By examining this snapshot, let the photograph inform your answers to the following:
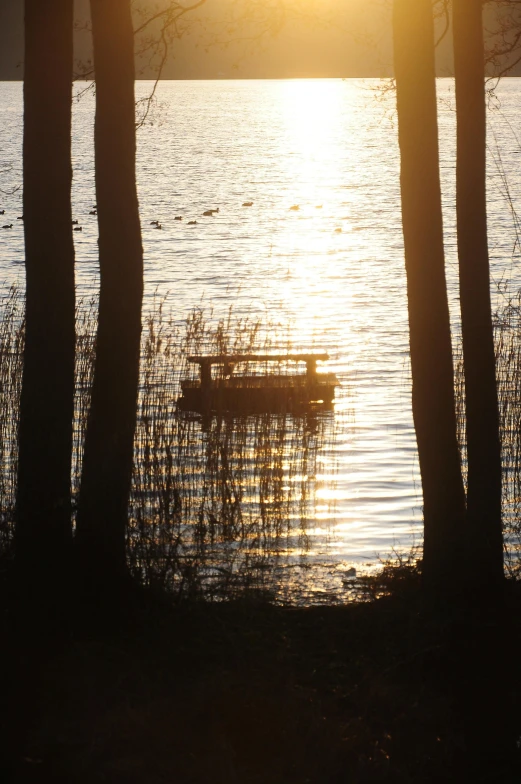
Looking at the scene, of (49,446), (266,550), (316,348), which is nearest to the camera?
(49,446)

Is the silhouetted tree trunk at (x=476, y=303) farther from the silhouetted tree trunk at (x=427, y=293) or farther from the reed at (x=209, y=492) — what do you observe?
the reed at (x=209, y=492)

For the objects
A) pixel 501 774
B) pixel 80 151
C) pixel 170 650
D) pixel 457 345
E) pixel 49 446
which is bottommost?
pixel 501 774

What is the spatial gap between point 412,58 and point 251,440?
20.1 ft

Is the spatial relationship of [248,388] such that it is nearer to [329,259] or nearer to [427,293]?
[427,293]

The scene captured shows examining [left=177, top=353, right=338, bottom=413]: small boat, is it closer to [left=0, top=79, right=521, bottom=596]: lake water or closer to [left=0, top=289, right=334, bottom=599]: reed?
[left=0, top=289, right=334, bottom=599]: reed

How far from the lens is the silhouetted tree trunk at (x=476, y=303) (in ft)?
21.0

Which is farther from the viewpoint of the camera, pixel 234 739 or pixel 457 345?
pixel 457 345

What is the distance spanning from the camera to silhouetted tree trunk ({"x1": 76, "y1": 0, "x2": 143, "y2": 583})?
6.11m

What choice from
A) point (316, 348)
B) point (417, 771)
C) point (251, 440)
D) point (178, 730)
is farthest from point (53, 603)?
point (316, 348)

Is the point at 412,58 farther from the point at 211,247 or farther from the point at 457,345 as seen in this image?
the point at 211,247

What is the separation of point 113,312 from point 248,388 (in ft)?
19.4

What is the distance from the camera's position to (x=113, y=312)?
628 centimetres

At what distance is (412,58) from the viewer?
614 centimetres

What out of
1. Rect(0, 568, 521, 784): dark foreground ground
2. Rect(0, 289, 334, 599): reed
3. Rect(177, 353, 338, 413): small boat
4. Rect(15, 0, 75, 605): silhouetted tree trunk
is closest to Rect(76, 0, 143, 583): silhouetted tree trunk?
Rect(15, 0, 75, 605): silhouetted tree trunk
